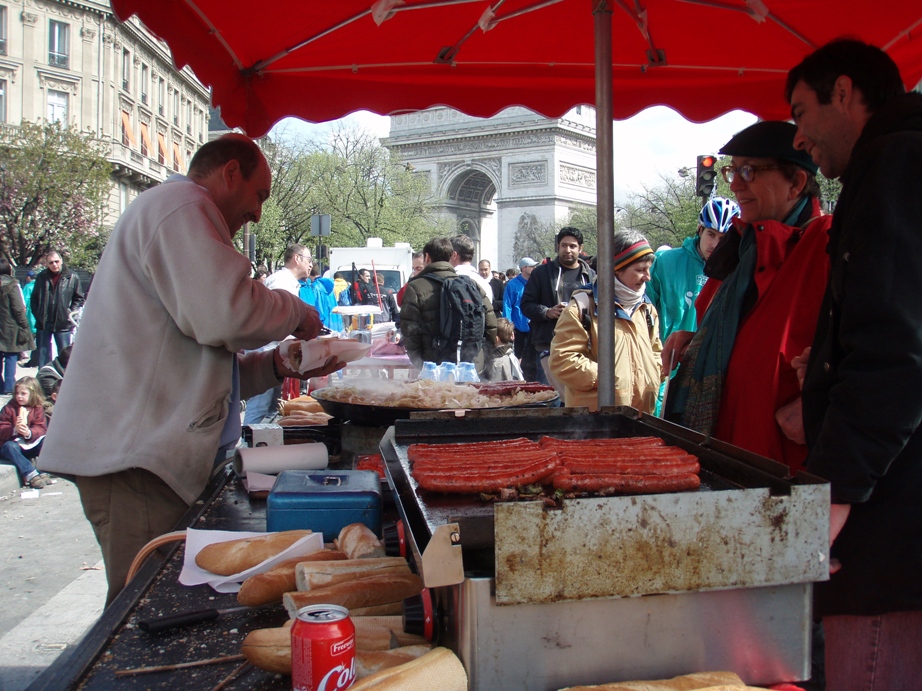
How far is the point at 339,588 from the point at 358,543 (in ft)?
1.03

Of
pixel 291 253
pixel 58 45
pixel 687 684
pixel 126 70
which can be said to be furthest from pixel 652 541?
pixel 126 70

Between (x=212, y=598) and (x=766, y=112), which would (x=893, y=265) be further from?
(x=766, y=112)

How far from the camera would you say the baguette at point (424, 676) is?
1304 millimetres

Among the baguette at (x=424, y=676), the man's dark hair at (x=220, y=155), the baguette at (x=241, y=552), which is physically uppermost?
the man's dark hair at (x=220, y=155)

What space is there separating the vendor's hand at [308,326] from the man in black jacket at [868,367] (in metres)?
1.81

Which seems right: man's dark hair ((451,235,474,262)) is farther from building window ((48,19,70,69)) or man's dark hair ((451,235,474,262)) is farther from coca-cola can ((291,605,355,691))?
building window ((48,19,70,69))

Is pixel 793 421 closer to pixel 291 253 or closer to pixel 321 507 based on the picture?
pixel 321 507

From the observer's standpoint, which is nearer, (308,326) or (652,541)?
(652,541)

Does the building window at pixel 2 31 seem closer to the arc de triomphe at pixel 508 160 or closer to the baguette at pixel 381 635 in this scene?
the arc de triomphe at pixel 508 160

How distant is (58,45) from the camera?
49844 mm

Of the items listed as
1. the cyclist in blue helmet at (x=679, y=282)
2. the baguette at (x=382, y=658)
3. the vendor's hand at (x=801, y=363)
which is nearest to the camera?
the baguette at (x=382, y=658)

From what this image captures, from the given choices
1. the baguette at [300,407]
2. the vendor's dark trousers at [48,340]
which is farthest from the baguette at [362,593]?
the vendor's dark trousers at [48,340]

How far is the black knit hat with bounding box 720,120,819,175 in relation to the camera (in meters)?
2.45

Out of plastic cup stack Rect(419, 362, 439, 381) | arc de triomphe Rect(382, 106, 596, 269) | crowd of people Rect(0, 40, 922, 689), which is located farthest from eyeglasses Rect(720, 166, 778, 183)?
arc de triomphe Rect(382, 106, 596, 269)
